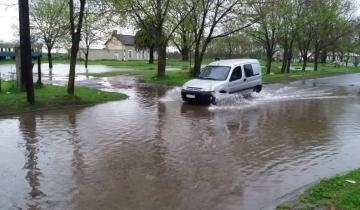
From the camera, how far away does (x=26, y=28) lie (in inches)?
595

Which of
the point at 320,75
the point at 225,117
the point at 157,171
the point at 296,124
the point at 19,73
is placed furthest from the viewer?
the point at 320,75

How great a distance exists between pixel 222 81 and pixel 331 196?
12499mm

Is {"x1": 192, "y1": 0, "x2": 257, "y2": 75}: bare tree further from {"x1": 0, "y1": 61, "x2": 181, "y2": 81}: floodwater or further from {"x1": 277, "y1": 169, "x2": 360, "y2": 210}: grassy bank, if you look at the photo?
{"x1": 277, "y1": 169, "x2": 360, "y2": 210}: grassy bank

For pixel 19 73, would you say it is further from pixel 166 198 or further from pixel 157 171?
pixel 166 198

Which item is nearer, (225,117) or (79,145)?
(79,145)

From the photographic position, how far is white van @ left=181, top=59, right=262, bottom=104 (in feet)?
58.5

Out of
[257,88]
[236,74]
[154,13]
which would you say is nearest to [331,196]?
[236,74]

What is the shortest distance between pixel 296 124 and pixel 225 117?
2.40 metres

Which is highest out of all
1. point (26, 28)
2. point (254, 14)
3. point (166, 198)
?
point (254, 14)

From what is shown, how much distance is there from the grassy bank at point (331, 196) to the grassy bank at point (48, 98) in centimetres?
1139

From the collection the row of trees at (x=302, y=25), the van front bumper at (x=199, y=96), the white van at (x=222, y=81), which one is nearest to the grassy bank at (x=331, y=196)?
the van front bumper at (x=199, y=96)

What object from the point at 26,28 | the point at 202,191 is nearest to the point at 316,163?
the point at 202,191

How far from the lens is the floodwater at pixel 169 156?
675 centimetres

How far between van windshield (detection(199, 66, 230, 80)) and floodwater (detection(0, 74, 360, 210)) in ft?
8.30
